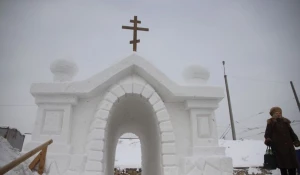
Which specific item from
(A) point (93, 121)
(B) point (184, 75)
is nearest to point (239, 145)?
(B) point (184, 75)

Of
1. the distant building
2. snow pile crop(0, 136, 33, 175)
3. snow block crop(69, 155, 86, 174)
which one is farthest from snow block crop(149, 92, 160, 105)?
the distant building

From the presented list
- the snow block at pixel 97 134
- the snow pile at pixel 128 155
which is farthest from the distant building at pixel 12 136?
the snow block at pixel 97 134

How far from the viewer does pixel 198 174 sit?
4.26 meters

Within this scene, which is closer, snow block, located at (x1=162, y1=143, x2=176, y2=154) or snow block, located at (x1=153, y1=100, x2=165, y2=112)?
snow block, located at (x1=162, y1=143, x2=176, y2=154)

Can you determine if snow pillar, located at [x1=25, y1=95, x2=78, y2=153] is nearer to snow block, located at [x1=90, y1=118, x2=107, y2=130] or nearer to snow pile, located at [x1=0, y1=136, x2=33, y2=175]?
snow pile, located at [x1=0, y1=136, x2=33, y2=175]

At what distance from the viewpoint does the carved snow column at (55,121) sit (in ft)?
13.9

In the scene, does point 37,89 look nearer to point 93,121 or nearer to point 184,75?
point 93,121

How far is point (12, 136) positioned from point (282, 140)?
452 inches

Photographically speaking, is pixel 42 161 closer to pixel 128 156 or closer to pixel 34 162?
pixel 34 162

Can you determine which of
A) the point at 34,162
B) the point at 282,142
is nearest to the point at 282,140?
the point at 282,142

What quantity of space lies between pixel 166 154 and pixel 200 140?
0.82 meters

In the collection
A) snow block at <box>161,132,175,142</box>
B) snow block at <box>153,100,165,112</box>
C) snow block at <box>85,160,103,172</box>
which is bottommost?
snow block at <box>85,160,103,172</box>

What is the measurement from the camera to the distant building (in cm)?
1018

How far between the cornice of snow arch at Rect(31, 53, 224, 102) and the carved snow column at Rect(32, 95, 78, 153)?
0.48 ft
